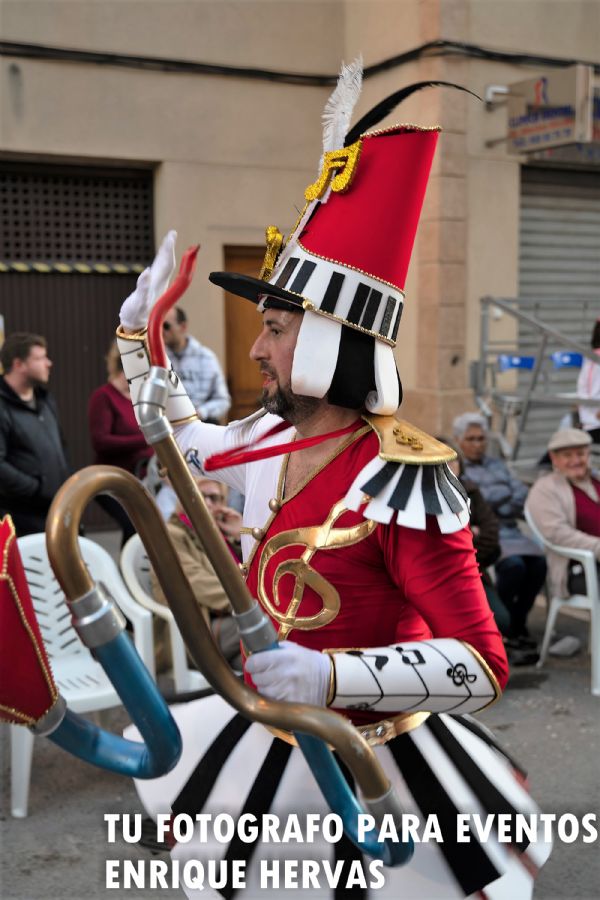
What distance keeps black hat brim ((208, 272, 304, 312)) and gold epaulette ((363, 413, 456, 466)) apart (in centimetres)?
26

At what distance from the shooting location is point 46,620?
399 cm

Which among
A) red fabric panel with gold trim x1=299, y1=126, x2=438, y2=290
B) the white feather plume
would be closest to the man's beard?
red fabric panel with gold trim x1=299, y1=126, x2=438, y2=290

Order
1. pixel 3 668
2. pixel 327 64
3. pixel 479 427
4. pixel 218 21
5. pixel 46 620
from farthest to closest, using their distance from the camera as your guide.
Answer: pixel 327 64
pixel 218 21
pixel 479 427
pixel 46 620
pixel 3 668

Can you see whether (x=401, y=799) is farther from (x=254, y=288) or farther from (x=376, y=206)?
(x=376, y=206)

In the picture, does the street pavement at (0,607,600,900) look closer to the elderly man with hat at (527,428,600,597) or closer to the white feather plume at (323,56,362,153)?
the elderly man with hat at (527,428,600,597)

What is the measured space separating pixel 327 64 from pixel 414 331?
2751 mm

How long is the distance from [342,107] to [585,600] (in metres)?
3.75

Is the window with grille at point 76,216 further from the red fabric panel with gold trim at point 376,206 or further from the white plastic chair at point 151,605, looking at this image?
the red fabric panel with gold trim at point 376,206

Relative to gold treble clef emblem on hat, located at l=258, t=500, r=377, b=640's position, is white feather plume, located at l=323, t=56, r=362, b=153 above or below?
above

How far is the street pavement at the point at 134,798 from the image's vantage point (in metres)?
3.10

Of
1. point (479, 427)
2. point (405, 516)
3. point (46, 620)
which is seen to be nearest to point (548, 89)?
point (479, 427)

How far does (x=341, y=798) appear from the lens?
1412 mm

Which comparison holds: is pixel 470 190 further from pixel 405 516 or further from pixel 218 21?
pixel 405 516

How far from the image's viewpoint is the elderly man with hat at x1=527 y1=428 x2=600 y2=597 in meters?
5.04
